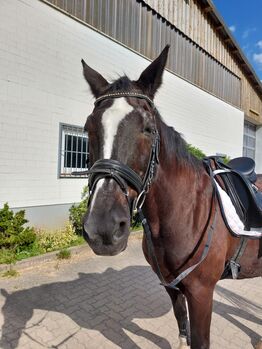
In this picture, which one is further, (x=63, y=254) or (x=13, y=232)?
(x=63, y=254)

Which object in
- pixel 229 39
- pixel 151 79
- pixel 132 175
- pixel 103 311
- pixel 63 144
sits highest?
pixel 229 39

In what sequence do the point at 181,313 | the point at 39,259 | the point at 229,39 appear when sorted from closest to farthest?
the point at 181,313 → the point at 39,259 → the point at 229,39

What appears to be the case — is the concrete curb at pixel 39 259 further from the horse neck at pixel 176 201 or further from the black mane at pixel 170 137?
the black mane at pixel 170 137

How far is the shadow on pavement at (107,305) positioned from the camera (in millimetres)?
3105

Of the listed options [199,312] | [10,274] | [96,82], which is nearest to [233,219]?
[199,312]

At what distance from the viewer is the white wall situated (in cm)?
560

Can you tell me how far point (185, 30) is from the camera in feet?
36.8

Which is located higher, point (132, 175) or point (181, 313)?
point (132, 175)

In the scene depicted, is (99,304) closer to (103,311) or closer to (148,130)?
(103,311)

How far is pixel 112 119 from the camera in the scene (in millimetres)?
1459

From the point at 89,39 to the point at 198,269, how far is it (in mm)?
6998

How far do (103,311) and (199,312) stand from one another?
6.37ft

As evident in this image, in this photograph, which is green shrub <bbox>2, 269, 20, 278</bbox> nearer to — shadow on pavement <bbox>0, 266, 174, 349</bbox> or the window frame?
shadow on pavement <bbox>0, 266, 174, 349</bbox>

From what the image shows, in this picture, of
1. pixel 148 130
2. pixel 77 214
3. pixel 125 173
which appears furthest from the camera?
pixel 77 214
